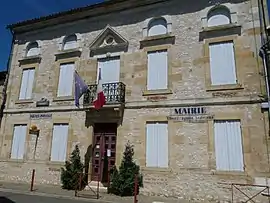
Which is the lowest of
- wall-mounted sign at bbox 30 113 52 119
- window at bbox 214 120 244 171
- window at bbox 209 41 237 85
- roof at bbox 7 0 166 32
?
window at bbox 214 120 244 171

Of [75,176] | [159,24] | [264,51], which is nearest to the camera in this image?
[264,51]

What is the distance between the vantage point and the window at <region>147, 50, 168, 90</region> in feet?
35.8

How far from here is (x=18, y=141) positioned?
43.3 feet

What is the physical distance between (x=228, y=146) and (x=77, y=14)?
9.86 meters

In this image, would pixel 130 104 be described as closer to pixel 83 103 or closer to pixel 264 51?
pixel 83 103

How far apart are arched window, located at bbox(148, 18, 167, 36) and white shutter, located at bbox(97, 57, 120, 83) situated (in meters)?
2.03

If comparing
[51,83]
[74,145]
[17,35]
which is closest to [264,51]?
[74,145]

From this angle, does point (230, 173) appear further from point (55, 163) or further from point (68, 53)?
point (68, 53)

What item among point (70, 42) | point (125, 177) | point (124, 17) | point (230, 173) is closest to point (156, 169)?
point (125, 177)

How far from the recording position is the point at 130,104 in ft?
36.4

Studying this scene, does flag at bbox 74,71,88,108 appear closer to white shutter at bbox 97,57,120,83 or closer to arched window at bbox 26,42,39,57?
white shutter at bbox 97,57,120,83

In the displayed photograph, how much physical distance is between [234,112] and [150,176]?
4.03 metres

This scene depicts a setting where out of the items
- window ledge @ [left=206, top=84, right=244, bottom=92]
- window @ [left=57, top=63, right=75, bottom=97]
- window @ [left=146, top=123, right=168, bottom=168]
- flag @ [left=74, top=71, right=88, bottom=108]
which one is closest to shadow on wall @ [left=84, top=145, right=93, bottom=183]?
flag @ [left=74, top=71, right=88, bottom=108]

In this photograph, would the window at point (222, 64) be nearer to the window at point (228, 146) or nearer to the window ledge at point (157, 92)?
the window at point (228, 146)
